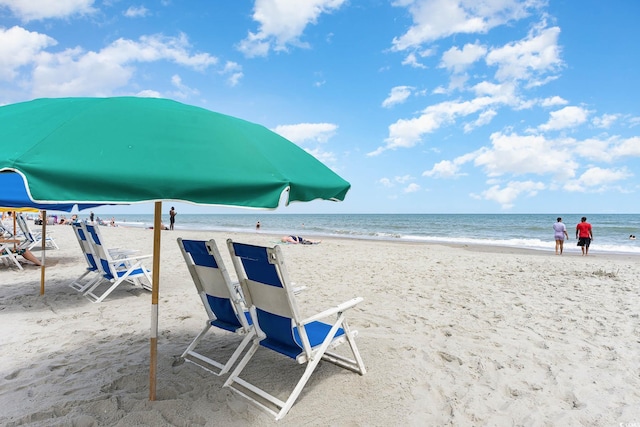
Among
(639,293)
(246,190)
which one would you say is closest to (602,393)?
(246,190)

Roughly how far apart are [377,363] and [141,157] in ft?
8.56

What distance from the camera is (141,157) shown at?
173cm

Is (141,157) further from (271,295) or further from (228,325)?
(228,325)

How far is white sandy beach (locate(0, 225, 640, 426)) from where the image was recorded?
2615 mm

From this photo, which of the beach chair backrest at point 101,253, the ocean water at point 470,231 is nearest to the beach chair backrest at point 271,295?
the beach chair backrest at point 101,253

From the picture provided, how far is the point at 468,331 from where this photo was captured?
4281mm

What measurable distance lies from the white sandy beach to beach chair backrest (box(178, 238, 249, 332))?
47cm

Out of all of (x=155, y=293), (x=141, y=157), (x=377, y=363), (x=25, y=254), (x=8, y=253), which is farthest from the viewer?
(x=25, y=254)

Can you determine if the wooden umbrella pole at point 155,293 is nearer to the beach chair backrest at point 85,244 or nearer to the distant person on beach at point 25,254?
the beach chair backrest at point 85,244

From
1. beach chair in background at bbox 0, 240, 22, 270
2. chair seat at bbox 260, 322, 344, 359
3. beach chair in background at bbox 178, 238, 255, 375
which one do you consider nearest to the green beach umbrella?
beach chair in background at bbox 178, 238, 255, 375

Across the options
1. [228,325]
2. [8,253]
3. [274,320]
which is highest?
[274,320]

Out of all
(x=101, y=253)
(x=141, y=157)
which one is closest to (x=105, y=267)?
(x=101, y=253)

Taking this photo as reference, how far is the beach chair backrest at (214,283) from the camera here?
2901 mm

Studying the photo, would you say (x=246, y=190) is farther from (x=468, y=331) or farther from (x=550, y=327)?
(x=550, y=327)
